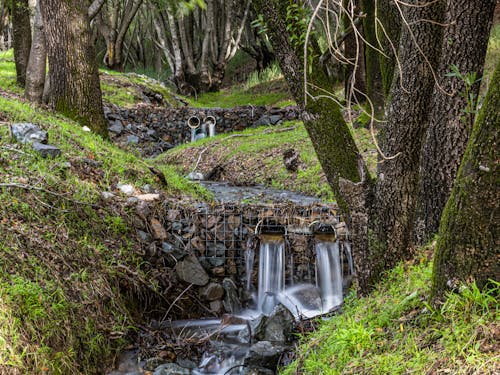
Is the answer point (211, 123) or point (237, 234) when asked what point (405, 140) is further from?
point (211, 123)

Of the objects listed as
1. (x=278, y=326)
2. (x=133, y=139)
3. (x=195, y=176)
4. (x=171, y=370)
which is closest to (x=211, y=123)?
(x=133, y=139)

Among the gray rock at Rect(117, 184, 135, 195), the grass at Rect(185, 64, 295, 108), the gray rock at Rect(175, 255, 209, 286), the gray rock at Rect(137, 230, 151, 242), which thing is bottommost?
the gray rock at Rect(175, 255, 209, 286)

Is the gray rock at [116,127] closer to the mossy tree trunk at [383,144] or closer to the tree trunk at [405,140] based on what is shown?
the mossy tree trunk at [383,144]

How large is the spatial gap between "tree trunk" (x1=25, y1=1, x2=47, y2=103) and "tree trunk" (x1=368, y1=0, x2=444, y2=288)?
6.14m

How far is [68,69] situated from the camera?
732 cm

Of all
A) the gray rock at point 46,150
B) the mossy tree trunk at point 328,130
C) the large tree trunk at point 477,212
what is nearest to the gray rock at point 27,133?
the gray rock at point 46,150

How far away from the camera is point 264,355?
386cm

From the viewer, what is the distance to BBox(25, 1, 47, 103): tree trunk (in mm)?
7797

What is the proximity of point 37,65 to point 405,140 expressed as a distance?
6518mm

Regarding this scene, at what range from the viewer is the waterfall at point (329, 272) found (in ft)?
17.9

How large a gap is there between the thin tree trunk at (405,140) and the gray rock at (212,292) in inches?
82.5

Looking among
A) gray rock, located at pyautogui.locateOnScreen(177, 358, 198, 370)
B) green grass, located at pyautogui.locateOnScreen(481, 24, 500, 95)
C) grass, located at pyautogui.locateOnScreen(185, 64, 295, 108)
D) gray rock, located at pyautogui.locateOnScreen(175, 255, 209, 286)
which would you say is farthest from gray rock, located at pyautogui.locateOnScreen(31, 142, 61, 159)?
grass, located at pyautogui.locateOnScreen(185, 64, 295, 108)

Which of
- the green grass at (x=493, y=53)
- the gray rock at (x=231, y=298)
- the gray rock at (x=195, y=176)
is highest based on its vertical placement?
the green grass at (x=493, y=53)

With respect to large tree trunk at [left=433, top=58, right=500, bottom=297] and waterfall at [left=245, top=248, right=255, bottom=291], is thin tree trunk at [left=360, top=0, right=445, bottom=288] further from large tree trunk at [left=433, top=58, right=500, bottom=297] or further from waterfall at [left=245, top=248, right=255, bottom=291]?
waterfall at [left=245, top=248, right=255, bottom=291]
